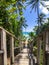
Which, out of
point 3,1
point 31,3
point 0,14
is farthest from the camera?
point 31,3

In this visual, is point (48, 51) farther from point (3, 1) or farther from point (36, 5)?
point (36, 5)

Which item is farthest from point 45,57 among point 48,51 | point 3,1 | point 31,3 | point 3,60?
Answer: point 31,3

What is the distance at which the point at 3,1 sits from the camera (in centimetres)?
1285

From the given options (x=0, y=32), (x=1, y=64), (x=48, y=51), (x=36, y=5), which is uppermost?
(x=36, y=5)

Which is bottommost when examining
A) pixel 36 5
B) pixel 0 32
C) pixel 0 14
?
pixel 0 32

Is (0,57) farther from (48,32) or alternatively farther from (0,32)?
(48,32)

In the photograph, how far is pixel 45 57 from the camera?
15.4ft

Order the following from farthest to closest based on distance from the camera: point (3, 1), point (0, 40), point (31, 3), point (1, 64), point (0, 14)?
point (31, 3) → point (0, 14) → point (3, 1) → point (0, 40) → point (1, 64)

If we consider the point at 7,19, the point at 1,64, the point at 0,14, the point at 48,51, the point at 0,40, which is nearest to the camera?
the point at 48,51

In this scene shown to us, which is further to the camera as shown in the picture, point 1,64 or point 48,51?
point 1,64

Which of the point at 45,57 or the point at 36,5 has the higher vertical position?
the point at 36,5

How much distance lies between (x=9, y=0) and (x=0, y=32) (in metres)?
8.33

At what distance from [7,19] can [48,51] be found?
11.0 m

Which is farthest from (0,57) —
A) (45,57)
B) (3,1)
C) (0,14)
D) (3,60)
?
(0,14)
